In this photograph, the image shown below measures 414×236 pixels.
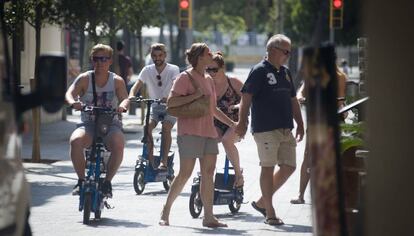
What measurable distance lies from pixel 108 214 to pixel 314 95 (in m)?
8.22

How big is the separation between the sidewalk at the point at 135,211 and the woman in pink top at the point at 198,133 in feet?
1.27

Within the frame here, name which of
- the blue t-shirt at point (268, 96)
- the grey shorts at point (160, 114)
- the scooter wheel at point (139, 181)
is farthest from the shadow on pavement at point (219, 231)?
the grey shorts at point (160, 114)

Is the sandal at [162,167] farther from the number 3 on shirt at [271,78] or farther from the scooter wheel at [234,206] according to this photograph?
the number 3 on shirt at [271,78]

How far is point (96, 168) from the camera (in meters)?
12.5

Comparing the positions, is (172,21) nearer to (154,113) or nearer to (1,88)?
(154,113)

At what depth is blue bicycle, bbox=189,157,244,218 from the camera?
1290 centimetres

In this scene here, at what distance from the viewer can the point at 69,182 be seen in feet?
54.2

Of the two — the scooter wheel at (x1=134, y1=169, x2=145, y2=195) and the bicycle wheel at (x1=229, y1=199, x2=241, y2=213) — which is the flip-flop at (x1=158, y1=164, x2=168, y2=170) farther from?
the bicycle wheel at (x1=229, y1=199, x2=241, y2=213)

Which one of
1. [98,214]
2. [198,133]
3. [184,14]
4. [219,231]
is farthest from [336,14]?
[219,231]

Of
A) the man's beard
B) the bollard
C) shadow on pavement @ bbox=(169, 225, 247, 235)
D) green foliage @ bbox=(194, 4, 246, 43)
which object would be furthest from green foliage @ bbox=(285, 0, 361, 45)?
shadow on pavement @ bbox=(169, 225, 247, 235)

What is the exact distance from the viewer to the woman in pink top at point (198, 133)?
11.9m

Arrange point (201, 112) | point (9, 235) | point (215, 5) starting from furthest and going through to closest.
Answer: point (215, 5) → point (201, 112) → point (9, 235)

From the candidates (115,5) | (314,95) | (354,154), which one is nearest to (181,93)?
(354,154)

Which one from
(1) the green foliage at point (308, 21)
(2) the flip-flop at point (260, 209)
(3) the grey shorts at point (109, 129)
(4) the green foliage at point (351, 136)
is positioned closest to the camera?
(4) the green foliage at point (351, 136)
